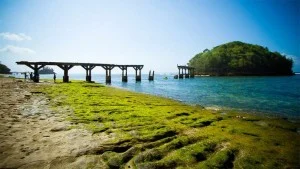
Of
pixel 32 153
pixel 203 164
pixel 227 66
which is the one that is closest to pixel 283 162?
pixel 203 164

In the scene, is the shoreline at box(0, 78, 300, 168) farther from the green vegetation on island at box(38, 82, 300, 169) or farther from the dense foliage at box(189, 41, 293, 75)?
the dense foliage at box(189, 41, 293, 75)

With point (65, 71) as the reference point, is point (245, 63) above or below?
above

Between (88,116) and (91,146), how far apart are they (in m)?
4.29

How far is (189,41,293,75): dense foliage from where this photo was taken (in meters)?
119

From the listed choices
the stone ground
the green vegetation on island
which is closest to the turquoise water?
the green vegetation on island

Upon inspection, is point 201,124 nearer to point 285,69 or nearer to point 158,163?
point 158,163

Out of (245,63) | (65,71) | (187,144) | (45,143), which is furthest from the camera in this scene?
(245,63)

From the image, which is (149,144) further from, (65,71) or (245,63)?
(245,63)

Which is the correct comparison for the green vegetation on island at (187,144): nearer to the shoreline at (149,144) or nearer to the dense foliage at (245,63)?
the shoreline at (149,144)

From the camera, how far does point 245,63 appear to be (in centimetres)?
11925

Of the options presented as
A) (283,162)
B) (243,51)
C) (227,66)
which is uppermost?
(243,51)

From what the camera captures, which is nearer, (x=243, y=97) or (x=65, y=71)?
(x=243, y=97)

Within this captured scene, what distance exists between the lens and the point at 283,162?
5.65 meters

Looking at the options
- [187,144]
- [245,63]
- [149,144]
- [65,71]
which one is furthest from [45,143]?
[245,63]
